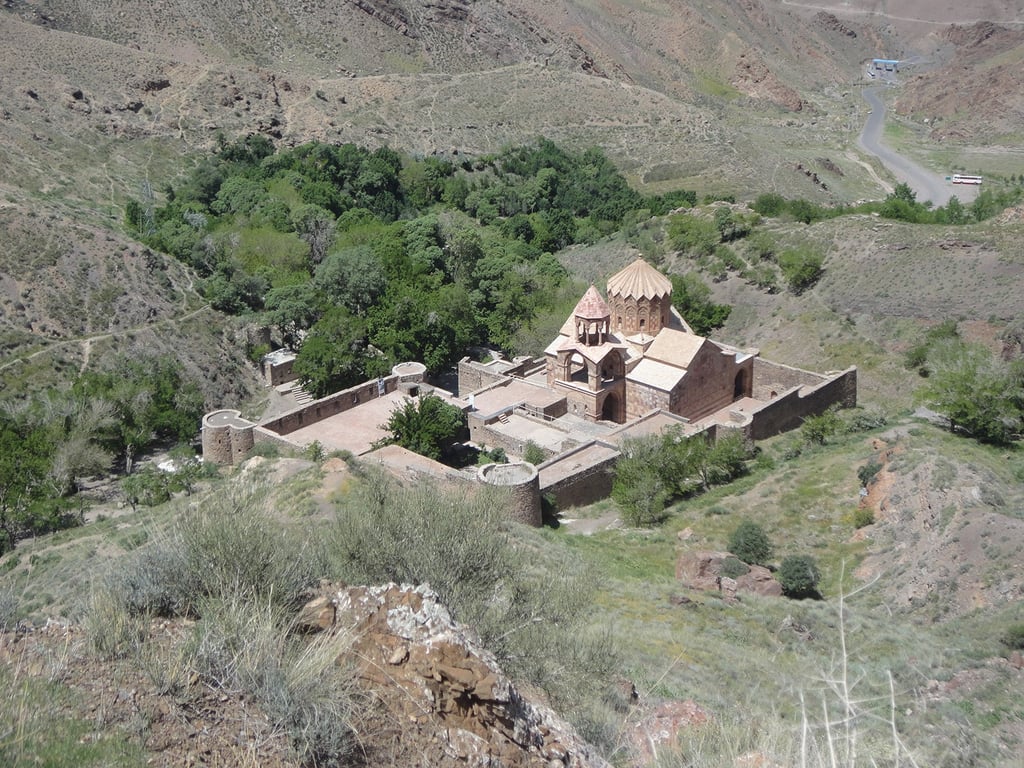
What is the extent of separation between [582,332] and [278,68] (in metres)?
55.3

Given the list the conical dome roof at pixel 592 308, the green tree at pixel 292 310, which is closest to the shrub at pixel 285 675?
the conical dome roof at pixel 592 308

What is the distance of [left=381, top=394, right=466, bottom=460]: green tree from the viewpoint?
1006 inches

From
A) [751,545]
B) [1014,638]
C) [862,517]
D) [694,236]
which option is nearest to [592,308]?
[862,517]

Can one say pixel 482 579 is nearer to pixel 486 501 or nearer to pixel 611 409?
pixel 486 501

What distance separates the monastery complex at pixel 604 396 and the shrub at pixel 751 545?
502 cm

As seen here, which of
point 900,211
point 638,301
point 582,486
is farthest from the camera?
point 900,211

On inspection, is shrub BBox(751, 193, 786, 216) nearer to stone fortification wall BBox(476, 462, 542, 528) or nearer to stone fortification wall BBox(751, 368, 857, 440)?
stone fortification wall BBox(751, 368, 857, 440)

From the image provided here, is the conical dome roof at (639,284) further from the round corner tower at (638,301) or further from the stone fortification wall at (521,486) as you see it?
the stone fortification wall at (521,486)

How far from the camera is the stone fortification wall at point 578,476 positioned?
2308cm

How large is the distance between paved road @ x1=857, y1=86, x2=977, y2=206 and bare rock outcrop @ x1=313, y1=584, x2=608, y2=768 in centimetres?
6813

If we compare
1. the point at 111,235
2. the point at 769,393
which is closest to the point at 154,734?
the point at 769,393

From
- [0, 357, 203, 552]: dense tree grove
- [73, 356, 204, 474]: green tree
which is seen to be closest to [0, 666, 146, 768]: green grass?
[0, 357, 203, 552]: dense tree grove

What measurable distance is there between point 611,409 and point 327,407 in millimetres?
8504

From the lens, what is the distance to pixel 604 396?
93.6ft
